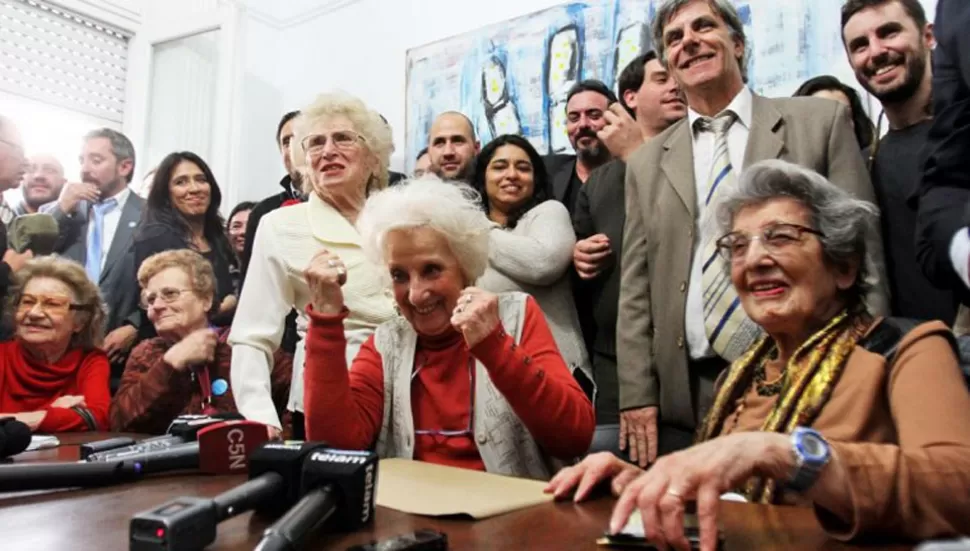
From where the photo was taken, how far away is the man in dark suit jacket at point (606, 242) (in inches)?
82.4

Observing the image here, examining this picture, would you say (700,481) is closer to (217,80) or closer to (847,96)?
(847,96)

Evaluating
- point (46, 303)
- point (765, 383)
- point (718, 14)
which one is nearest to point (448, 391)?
point (765, 383)

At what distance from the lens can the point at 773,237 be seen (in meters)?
1.28

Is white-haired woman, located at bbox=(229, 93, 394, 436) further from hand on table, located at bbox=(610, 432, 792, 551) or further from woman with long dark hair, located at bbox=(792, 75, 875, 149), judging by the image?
woman with long dark hair, located at bbox=(792, 75, 875, 149)

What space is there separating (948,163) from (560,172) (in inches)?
66.5

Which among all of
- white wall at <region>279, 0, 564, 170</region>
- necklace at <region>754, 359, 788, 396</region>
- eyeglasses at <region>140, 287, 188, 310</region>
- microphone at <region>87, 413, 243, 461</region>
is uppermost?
white wall at <region>279, 0, 564, 170</region>

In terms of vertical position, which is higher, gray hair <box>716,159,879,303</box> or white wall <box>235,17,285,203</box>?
white wall <box>235,17,285,203</box>

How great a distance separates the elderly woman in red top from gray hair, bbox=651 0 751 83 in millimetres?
1900

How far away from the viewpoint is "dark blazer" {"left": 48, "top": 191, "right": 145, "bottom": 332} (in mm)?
3633

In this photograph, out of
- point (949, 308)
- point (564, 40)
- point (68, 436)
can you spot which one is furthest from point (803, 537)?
point (564, 40)

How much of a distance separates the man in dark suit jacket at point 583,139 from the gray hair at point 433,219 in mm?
990

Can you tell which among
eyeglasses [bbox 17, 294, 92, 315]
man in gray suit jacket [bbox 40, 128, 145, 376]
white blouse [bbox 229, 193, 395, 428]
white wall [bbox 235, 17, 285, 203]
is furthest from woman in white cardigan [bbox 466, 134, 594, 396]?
white wall [bbox 235, 17, 285, 203]

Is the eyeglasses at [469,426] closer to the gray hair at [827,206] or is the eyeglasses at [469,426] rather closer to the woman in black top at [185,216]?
the gray hair at [827,206]

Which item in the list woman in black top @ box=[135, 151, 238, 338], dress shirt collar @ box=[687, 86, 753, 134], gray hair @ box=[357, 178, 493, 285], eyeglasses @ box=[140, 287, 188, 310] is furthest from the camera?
woman in black top @ box=[135, 151, 238, 338]
